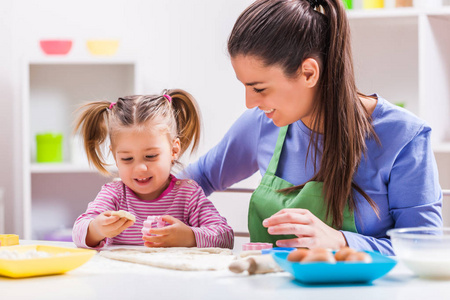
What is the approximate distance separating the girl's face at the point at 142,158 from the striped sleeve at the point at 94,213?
0.21 feet

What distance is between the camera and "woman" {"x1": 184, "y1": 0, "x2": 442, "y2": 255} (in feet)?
4.63

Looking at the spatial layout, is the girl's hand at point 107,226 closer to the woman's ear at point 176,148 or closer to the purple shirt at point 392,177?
the woman's ear at point 176,148

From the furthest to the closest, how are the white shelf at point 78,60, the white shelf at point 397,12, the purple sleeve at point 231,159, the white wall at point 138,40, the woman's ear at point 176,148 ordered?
the white wall at point 138,40
the white shelf at point 78,60
the white shelf at point 397,12
the purple sleeve at point 231,159
the woman's ear at point 176,148

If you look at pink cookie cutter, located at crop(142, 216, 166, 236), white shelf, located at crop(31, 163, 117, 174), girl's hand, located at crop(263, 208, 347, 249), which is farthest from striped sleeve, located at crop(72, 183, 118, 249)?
white shelf, located at crop(31, 163, 117, 174)

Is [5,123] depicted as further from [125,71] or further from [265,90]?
[265,90]

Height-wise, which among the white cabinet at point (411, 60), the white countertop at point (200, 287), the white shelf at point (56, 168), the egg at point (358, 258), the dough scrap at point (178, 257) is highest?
the white cabinet at point (411, 60)

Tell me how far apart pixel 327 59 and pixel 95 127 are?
62cm

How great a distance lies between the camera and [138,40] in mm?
3422

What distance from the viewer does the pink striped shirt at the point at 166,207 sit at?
1.51 m

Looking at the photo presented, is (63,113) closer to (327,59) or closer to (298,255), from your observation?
(327,59)

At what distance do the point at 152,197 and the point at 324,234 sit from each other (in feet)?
1.71

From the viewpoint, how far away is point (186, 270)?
1.07 m

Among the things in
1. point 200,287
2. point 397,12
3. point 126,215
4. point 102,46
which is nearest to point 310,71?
point 126,215

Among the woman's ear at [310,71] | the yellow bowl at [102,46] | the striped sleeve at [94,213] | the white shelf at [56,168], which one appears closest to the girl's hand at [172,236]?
the striped sleeve at [94,213]
